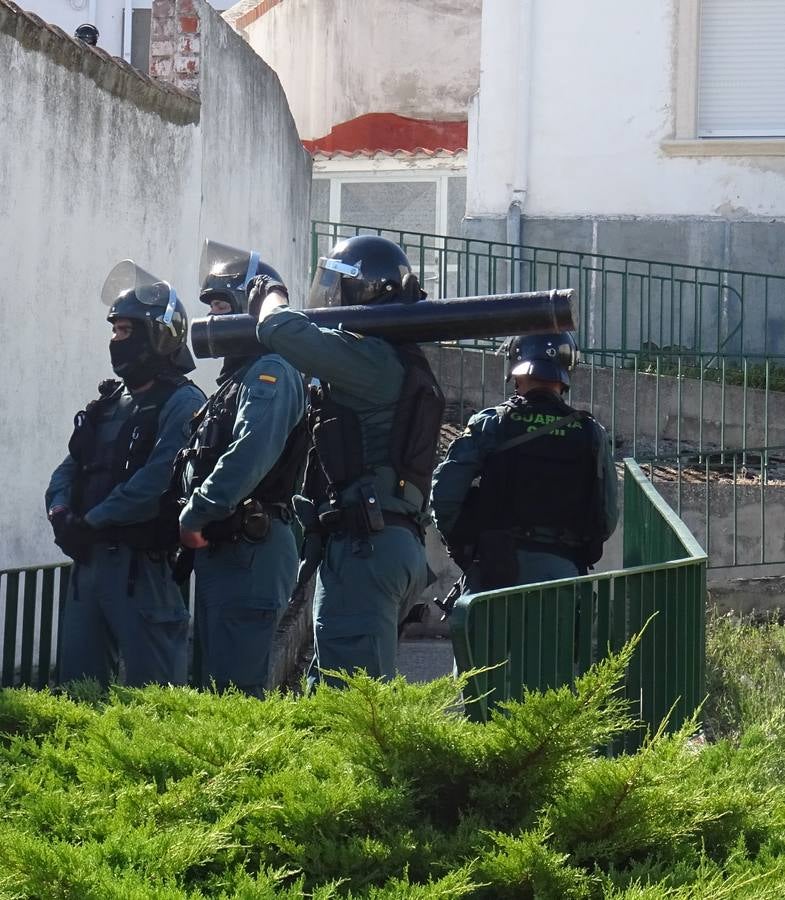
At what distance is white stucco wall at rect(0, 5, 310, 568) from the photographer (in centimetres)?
670

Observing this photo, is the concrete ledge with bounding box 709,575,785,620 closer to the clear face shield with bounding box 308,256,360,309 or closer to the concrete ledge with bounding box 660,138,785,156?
the concrete ledge with bounding box 660,138,785,156

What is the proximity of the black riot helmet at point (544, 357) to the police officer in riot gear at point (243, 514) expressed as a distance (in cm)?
86

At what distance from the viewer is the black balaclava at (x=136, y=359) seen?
18.7ft

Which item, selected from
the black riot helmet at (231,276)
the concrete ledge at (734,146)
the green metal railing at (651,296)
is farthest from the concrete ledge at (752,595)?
the black riot helmet at (231,276)

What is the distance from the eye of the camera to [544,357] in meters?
5.74

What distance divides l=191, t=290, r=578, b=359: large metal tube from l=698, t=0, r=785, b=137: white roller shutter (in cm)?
945

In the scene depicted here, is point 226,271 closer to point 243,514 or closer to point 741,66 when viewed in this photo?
point 243,514

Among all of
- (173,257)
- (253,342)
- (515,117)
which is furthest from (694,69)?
(253,342)

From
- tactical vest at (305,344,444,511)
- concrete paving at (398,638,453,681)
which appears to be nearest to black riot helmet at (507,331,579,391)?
tactical vest at (305,344,444,511)

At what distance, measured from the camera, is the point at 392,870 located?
8.89 feet

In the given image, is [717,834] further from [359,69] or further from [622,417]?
[359,69]

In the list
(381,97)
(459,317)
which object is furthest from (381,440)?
(381,97)

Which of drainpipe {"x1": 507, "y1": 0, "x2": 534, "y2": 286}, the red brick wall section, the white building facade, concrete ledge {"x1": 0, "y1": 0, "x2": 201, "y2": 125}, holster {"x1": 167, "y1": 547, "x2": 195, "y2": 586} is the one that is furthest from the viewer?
the white building facade

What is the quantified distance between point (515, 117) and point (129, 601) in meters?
9.40
